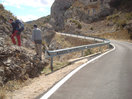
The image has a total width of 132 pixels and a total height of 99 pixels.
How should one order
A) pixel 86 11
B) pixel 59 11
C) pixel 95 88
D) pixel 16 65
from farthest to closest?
pixel 59 11 → pixel 86 11 → pixel 16 65 → pixel 95 88

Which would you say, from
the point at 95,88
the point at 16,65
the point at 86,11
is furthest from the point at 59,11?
the point at 95,88

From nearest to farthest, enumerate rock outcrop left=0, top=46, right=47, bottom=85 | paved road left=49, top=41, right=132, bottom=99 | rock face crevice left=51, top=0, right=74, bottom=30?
paved road left=49, top=41, right=132, bottom=99
rock outcrop left=0, top=46, right=47, bottom=85
rock face crevice left=51, top=0, right=74, bottom=30

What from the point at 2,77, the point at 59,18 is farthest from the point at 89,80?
the point at 59,18

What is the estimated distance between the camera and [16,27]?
7867 mm

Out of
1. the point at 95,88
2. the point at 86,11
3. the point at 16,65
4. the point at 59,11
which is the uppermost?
the point at 59,11

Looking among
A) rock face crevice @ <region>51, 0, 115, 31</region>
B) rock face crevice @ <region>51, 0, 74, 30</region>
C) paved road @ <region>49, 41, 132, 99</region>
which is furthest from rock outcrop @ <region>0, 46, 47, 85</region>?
rock face crevice @ <region>51, 0, 74, 30</region>

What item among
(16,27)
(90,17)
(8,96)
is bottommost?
(8,96)

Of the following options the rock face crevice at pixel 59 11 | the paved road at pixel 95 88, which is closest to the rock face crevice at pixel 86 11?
the rock face crevice at pixel 59 11

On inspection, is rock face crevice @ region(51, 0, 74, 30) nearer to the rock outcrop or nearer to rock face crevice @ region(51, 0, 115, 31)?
rock face crevice @ region(51, 0, 115, 31)

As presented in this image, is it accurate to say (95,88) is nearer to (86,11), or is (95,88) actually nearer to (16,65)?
(16,65)

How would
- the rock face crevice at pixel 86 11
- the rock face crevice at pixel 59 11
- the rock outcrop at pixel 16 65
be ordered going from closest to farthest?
1. the rock outcrop at pixel 16 65
2. the rock face crevice at pixel 86 11
3. the rock face crevice at pixel 59 11

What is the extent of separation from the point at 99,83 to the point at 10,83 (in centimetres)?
315

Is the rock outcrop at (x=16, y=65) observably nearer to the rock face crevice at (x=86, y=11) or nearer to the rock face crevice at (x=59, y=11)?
the rock face crevice at (x=86, y=11)

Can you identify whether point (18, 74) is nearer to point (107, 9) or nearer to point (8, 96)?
point (8, 96)
